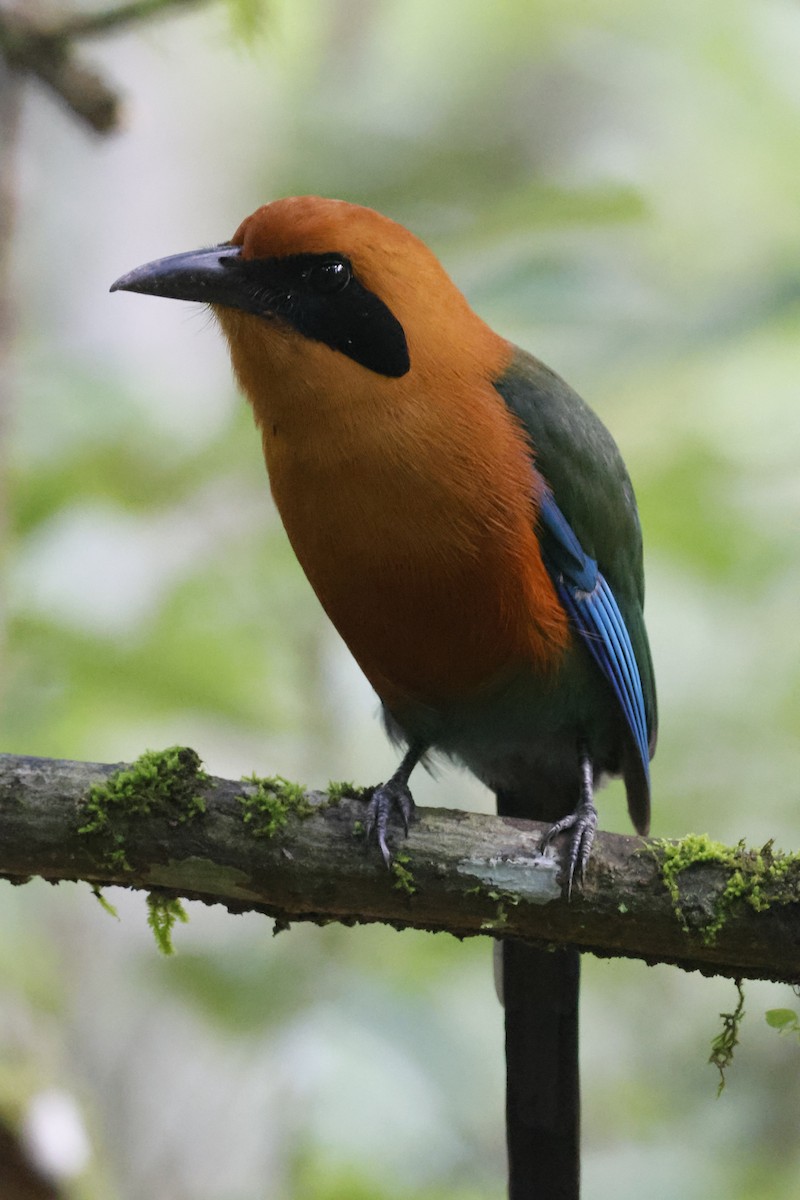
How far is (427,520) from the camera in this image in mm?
2818

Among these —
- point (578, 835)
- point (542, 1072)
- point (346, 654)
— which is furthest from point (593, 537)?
point (542, 1072)

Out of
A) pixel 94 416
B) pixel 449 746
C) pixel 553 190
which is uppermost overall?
pixel 553 190

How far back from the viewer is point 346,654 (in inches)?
156

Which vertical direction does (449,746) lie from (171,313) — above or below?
below

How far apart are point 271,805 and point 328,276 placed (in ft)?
3.52

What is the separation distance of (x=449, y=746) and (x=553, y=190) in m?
1.77

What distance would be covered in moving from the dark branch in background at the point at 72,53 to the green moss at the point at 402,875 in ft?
7.00

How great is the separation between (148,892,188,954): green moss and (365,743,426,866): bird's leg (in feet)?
1.28

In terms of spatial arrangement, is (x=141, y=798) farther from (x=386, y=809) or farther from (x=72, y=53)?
(x=72, y=53)

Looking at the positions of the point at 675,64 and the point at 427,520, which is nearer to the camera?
the point at 427,520

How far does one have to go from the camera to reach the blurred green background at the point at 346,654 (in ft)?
11.8

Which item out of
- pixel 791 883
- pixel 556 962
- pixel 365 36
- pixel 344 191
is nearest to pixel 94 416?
pixel 344 191

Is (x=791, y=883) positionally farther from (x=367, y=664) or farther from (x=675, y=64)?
(x=675, y=64)

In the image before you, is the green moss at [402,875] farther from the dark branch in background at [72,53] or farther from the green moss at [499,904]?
the dark branch in background at [72,53]
